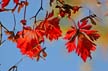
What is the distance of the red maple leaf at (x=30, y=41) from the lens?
1367mm

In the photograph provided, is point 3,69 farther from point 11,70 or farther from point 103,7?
point 103,7

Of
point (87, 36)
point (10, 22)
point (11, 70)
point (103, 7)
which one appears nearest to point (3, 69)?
point (11, 70)

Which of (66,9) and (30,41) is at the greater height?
(66,9)

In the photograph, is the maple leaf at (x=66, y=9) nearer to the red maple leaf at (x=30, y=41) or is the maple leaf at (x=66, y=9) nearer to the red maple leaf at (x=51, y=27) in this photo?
the red maple leaf at (x=51, y=27)

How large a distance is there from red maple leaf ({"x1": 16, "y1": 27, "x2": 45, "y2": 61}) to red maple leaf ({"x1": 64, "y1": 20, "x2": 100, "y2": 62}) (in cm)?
14

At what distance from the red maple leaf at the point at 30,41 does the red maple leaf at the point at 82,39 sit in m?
0.14

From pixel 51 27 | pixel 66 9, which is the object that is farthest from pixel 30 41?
pixel 66 9

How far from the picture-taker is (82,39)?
4.45 feet

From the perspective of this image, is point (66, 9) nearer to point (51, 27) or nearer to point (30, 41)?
point (51, 27)

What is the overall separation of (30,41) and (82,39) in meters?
0.27

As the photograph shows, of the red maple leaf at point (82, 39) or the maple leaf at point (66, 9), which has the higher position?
the maple leaf at point (66, 9)

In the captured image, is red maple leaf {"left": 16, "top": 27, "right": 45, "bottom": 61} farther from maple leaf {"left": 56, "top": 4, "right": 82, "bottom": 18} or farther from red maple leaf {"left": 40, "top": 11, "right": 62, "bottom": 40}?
maple leaf {"left": 56, "top": 4, "right": 82, "bottom": 18}

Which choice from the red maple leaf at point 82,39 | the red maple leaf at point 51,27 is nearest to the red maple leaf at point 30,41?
the red maple leaf at point 51,27

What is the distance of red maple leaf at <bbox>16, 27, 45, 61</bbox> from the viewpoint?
1.37 meters
